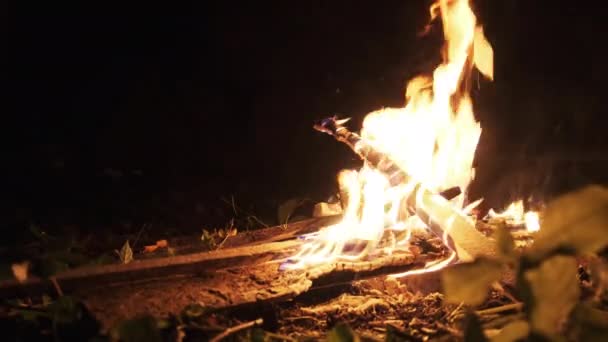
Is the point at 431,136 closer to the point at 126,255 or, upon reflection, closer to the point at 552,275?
the point at 126,255

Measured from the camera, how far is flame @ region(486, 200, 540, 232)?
3.30 m

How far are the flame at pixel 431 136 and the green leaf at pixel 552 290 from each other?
175 cm

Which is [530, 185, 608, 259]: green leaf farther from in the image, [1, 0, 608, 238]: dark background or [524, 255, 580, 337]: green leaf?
[1, 0, 608, 238]: dark background

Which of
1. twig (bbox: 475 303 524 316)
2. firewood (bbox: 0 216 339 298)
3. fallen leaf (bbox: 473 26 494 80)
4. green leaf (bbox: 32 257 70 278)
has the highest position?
fallen leaf (bbox: 473 26 494 80)

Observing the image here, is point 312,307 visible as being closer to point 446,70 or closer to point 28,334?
point 28,334

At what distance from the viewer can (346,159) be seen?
5336mm

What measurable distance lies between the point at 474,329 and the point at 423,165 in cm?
208

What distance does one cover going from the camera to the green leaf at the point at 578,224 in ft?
4.38

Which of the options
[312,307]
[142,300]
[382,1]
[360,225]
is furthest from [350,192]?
[382,1]

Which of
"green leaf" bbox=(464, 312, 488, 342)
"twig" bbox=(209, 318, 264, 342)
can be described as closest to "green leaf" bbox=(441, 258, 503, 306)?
"green leaf" bbox=(464, 312, 488, 342)

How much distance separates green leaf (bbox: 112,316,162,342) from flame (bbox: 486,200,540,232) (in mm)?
2378

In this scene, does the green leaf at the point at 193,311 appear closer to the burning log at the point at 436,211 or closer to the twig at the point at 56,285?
the twig at the point at 56,285

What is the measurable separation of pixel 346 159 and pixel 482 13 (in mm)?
1804

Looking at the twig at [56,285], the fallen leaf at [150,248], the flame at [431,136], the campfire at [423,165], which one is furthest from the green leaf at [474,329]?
the fallen leaf at [150,248]
